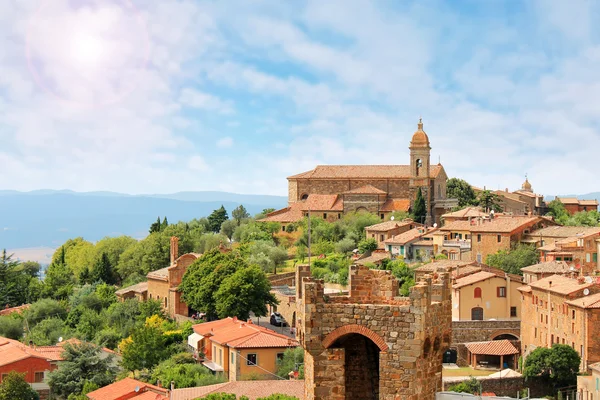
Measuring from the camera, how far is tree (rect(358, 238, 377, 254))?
62.8 metres

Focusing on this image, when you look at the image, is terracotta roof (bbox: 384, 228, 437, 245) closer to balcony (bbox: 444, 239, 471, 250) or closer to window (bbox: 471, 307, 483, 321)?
balcony (bbox: 444, 239, 471, 250)

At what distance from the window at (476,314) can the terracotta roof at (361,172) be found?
34.6 metres

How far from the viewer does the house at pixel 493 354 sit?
41000 mm

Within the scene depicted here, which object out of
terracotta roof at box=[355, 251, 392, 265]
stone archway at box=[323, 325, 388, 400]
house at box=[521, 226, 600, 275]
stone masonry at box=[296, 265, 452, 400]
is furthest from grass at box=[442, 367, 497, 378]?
stone masonry at box=[296, 265, 452, 400]

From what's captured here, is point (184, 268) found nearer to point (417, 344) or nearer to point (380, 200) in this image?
point (380, 200)

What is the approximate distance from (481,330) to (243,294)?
41.8 feet

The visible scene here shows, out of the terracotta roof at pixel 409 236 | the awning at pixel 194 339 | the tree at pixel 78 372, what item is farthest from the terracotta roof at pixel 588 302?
the terracotta roof at pixel 409 236

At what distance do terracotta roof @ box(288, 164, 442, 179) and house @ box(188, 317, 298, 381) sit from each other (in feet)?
138

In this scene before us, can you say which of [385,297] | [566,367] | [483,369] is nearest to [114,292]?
[483,369]

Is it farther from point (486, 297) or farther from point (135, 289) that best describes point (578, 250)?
point (135, 289)

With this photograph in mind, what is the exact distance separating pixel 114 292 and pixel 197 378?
30.1m

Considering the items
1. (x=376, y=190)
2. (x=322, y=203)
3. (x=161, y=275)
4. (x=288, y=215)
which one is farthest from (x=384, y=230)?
(x=161, y=275)

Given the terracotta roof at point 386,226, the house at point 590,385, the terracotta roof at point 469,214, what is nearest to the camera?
the house at point 590,385

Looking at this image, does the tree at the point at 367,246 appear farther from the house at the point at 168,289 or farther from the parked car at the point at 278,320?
the parked car at the point at 278,320
